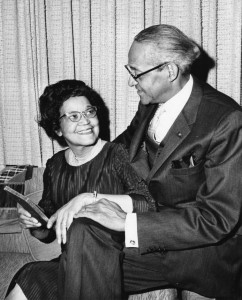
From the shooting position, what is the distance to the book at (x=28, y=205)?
1568 mm

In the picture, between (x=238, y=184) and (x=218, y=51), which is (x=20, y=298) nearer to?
(x=238, y=184)

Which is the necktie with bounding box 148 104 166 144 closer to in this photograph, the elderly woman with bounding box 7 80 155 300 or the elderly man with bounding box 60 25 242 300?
the elderly man with bounding box 60 25 242 300

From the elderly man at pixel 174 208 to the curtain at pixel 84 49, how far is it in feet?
1.83

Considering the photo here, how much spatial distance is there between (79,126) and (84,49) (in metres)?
0.77

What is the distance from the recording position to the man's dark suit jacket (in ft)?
4.96

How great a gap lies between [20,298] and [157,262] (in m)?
0.63

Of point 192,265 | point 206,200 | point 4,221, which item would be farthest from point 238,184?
point 4,221

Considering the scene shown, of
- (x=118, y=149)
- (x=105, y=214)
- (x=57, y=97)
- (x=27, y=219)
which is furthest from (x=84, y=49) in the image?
(x=105, y=214)

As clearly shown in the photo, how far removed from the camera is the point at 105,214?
1.51 meters

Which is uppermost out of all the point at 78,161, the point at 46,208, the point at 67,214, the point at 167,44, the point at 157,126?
the point at 167,44

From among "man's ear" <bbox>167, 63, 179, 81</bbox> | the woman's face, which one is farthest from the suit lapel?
the woman's face

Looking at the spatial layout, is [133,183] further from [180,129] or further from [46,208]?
[46,208]

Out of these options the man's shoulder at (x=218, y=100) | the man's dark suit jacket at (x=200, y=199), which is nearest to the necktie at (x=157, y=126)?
the man's dark suit jacket at (x=200, y=199)

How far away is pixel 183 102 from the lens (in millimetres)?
1824
